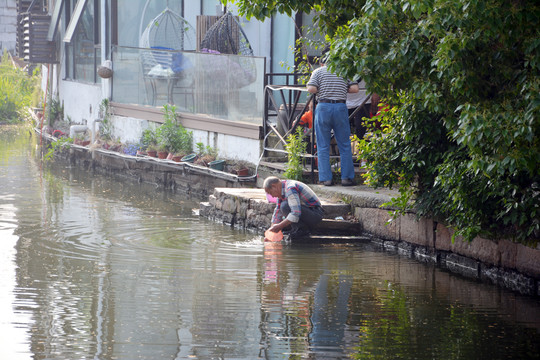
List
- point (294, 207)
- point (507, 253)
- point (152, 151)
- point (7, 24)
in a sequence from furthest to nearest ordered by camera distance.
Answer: point (7, 24), point (152, 151), point (294, 207), point (507, 253)

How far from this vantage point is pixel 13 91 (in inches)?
1198

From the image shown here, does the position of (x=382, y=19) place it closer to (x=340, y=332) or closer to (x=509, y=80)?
(x=509, y=80)

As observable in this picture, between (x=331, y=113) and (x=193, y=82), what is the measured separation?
556cm

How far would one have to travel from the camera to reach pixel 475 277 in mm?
9742

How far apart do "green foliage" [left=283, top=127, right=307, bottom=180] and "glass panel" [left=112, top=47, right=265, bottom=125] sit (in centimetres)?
174

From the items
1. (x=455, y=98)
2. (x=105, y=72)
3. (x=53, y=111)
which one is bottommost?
(x=53, y=111)

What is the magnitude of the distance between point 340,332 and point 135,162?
12.1 meters

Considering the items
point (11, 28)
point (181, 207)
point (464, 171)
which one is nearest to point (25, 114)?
point (11, 28)

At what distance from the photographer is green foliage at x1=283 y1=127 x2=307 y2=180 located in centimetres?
1318

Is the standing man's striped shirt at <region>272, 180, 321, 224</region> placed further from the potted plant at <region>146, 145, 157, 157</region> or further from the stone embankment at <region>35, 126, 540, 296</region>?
the potted plant at <region>146, 145, 157, 157</region>

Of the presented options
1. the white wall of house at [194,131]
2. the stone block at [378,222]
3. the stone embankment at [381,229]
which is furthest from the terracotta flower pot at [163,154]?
the stone block at [378,222]

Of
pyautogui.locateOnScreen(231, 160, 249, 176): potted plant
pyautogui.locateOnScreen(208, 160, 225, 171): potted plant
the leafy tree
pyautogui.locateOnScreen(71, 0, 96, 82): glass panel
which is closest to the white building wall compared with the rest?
pyautogui.locateOnScreen(71, 0, 96, 82): glass panel

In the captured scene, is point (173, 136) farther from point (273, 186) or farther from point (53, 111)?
point (53, 111)

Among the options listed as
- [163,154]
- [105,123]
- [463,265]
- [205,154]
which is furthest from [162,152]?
[463,265]
